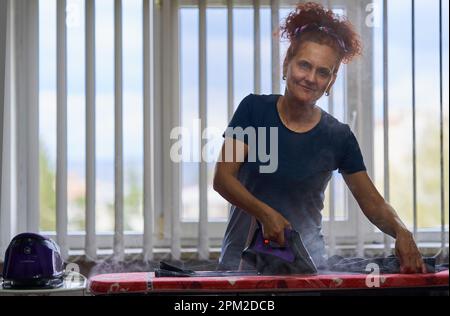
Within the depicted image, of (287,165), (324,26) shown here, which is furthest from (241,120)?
(324,26)

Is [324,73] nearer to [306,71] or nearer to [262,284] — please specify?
[306,71]

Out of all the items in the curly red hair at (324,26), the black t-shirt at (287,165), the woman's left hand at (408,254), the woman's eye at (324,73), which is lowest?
the woman's left hand at (408,254)

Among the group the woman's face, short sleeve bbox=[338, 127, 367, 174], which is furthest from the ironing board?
the woman's face

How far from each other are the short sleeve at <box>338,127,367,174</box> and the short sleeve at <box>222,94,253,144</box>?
18cm

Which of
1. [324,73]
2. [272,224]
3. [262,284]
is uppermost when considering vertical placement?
[324,73]

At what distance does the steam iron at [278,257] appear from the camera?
135 centimetres

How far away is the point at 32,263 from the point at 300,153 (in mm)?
531

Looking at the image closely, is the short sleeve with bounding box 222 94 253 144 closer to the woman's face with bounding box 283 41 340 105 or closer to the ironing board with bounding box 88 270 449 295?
the woman's face with bounding box 283 41 340 105

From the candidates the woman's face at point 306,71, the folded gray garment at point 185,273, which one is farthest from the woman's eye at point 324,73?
the folded gray garment at point 185,273

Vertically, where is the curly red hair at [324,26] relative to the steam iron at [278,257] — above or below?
above

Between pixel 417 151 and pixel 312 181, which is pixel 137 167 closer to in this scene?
pixel 312 181

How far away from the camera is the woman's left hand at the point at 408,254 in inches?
53.9

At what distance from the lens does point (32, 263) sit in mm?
1380

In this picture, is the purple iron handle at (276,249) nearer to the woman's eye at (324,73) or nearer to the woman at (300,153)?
the woman at (300,153)
